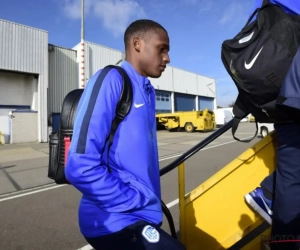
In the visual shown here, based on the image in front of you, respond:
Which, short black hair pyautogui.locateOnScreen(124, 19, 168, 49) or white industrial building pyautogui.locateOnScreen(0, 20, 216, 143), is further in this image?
white industrial building pyautogui.locateOnScreen(0, 20, 216, 143)

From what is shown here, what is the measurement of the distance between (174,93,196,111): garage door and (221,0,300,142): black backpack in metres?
28.4

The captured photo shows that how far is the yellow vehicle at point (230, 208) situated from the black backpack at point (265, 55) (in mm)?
443

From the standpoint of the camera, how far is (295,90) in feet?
3.13

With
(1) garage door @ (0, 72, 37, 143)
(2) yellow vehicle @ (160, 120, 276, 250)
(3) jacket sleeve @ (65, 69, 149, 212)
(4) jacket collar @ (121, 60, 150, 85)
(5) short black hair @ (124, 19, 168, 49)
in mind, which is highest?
(1) garage door @ (0, 72, 37, 143)

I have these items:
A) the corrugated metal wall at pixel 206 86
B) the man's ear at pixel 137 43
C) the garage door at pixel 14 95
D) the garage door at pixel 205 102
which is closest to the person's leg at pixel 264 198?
the man's ear at pixel 137 43

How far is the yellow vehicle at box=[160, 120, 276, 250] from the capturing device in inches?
59.9

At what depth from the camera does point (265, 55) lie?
105cm

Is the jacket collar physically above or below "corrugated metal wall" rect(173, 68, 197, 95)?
below

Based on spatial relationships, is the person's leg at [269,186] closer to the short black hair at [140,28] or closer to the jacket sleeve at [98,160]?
the jacket sleeve at [98,160]

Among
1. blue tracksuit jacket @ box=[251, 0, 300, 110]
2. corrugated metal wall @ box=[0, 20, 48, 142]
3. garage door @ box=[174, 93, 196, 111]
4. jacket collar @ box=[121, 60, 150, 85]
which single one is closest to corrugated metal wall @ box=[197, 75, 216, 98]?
garage door @ box=[174, 93, 196, 111]

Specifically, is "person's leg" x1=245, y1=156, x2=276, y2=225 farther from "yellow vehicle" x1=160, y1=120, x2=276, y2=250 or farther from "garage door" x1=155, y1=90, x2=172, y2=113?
"garage door" x1=155, y1=90, x2=172, y2=113

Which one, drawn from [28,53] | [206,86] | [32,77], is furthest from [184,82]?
[28,53]

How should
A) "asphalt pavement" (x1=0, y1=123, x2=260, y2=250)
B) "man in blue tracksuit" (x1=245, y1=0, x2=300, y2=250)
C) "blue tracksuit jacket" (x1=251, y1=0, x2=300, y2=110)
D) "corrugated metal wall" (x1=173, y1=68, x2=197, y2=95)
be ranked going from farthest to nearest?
1. "corrugated metal wall" (x1=173, y1=68, x2=197, y2=95)
2. "asphalt pavement" (x1=0, y1=123, x2=260, y2=250)
3. "man in blue tracksuit" (x1=245, y1=0, x2=300, y2=250)
4. "blue tracksuit jacket" (x1=251, y1=0, x2=300, y2=110)

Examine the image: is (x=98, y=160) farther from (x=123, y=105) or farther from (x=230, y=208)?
(x=230, y=208)
